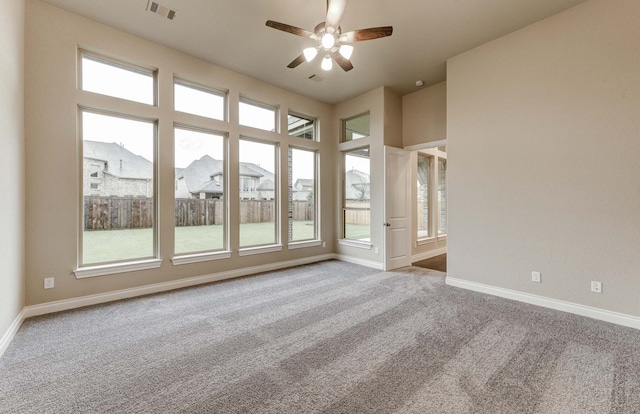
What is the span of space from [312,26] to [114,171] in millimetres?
3231

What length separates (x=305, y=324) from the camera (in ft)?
9.18

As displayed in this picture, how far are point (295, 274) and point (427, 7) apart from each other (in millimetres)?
4176

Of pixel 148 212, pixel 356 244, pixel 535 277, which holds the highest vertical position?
pixel 148 212

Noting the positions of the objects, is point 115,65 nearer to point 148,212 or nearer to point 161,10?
point 161,10

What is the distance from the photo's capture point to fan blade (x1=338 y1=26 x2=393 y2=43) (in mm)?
2654

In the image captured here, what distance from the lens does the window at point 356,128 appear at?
5645 mm

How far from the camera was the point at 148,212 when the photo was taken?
12.8ft

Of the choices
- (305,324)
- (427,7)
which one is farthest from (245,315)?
(427,7)

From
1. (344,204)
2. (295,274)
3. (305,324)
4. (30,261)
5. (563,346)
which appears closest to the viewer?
(563,346)

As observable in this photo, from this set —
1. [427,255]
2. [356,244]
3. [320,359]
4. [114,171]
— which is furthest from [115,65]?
[427,255]

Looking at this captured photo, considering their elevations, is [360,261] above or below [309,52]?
below

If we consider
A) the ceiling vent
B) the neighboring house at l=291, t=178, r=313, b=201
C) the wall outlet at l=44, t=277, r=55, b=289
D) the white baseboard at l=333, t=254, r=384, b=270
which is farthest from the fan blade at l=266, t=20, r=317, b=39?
Answer: the white baseboard at l=333, t=254, r=384, b=270

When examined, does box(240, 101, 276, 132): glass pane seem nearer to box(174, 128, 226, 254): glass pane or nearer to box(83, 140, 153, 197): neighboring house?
box(174, 128, 226, 254): glass pane

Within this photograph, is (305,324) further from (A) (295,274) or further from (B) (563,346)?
(B) (563,346)
